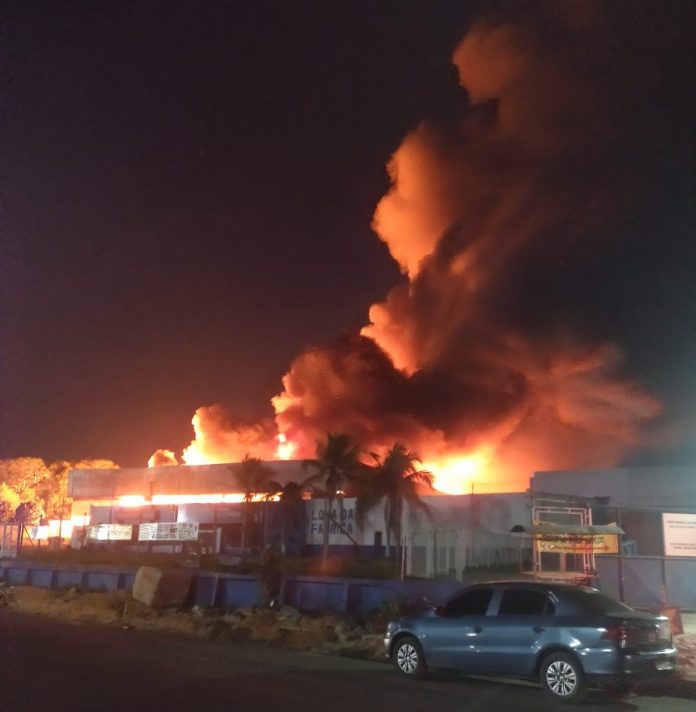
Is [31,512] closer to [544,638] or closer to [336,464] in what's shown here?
[336,464]

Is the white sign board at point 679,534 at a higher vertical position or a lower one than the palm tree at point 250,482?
lower

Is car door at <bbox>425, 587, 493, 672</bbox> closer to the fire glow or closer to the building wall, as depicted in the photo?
the building wall

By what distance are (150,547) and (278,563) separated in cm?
1768

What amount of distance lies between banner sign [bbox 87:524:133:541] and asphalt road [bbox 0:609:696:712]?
23.8 metres

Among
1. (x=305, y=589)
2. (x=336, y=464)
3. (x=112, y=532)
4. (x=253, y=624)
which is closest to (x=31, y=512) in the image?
(x=112, y=532)

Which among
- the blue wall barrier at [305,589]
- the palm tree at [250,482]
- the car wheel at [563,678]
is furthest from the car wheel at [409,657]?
the palm tree at [250,482]

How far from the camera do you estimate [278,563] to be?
69.5 feet

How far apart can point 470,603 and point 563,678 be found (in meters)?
1.93

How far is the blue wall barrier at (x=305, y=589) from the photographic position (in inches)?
723

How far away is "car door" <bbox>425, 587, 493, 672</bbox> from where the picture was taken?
37.7 feet

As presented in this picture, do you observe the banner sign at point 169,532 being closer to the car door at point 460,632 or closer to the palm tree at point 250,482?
the palm tree at point 250,482

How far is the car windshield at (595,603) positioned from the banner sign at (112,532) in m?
31.3

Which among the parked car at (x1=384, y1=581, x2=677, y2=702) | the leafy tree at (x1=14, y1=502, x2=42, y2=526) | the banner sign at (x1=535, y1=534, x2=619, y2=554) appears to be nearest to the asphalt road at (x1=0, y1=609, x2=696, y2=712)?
the parked car at (x1=384, y1=581, x2=677, y2=702)

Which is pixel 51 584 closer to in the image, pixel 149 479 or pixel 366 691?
pixel 366 691
